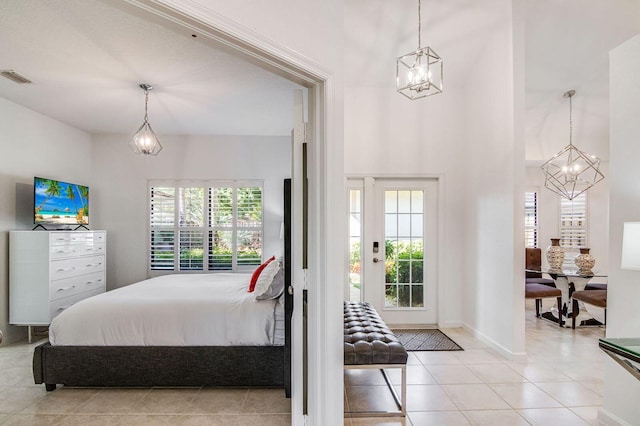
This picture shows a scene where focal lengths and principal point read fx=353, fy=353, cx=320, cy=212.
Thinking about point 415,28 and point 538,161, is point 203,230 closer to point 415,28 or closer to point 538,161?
point 415,28

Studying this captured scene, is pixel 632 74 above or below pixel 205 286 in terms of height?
above

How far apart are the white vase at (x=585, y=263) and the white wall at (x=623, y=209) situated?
6.86 feet

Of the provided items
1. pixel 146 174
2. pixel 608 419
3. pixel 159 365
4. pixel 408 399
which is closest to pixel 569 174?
pixel 608 419

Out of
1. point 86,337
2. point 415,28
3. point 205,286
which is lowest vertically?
point 86,337

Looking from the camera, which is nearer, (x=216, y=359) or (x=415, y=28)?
(x=216, y=359)

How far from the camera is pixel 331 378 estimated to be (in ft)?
6.41

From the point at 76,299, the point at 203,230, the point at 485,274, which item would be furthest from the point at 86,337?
the point at 485,274

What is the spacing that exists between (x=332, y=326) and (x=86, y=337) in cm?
207

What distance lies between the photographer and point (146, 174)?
539 cm

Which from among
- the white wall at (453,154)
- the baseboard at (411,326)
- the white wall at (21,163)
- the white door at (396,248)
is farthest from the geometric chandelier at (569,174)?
the white wall at (21,163)

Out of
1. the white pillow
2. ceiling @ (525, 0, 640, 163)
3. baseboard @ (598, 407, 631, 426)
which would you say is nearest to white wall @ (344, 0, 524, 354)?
ceiling @ (525, 0, 640, 163)

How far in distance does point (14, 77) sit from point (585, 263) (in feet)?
20.6

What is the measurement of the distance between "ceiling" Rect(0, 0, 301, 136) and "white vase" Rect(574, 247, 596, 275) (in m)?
3.83

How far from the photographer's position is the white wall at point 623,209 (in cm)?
212
